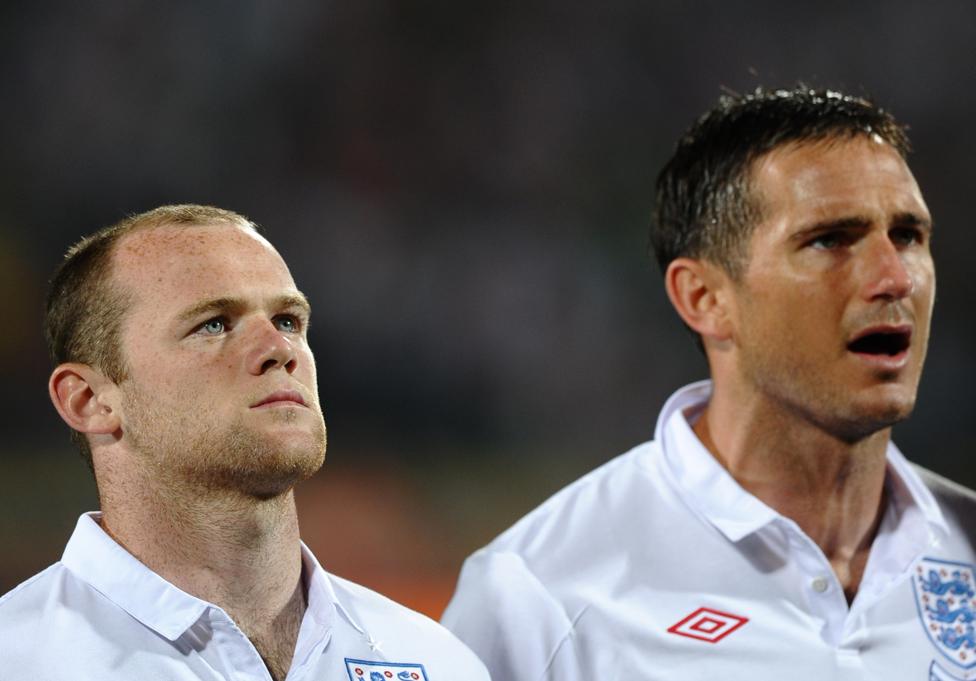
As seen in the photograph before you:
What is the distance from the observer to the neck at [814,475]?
9.38 feet

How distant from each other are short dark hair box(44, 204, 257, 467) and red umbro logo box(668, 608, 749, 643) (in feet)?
3.99

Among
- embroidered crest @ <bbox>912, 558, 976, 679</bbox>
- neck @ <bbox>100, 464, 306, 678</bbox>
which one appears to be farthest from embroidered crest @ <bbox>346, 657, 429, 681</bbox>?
embroidered crest @ <bbox>912, 558, 976, 679</bbox>

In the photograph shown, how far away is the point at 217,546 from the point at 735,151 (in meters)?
1.60

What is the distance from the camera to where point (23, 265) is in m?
5.04

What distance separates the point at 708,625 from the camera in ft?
8.63

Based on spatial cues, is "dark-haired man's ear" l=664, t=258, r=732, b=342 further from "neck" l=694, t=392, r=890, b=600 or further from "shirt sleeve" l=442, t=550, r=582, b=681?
"shirt sleeve" l=442, t=550, r=582, b=681

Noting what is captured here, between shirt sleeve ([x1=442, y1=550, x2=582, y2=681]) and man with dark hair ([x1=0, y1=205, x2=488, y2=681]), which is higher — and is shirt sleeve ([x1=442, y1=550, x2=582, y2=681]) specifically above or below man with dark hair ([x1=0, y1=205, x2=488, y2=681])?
below

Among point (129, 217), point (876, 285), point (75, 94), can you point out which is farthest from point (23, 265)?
point (876, 285)

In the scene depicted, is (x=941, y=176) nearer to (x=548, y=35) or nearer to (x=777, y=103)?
(x=548, y=35)

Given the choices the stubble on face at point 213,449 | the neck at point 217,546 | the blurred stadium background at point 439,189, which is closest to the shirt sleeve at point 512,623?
the neck at point 217,546

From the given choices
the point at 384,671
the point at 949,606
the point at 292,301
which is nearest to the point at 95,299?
the point at 292,301

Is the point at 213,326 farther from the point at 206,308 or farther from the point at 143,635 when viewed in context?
the point at 143,635

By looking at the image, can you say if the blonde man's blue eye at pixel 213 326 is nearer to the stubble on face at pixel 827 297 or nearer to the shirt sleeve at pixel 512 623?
the shirt sleeve at pixel 512 623

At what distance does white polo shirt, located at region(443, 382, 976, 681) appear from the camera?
8.46 feet
